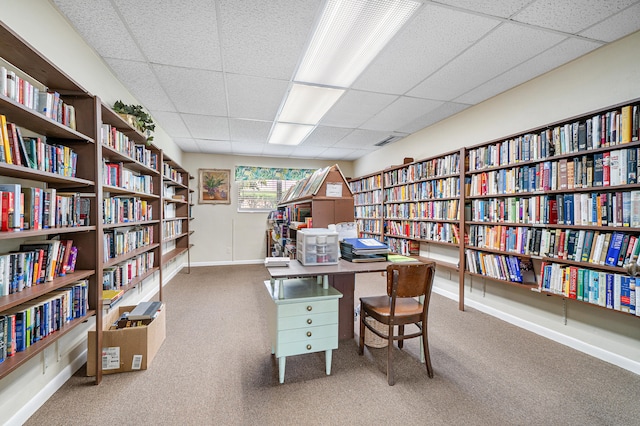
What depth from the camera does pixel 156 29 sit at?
2002 millimetres

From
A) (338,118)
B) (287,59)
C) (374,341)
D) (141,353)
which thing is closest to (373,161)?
(338,118)

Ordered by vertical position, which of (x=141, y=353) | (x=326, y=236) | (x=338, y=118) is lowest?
(x=141, y=353)


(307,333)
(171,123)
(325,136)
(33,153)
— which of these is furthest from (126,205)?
(325,136)

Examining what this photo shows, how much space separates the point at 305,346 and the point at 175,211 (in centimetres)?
398

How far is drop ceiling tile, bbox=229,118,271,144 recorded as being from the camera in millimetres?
4008

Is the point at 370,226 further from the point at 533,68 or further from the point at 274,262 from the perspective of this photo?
the point at 274,262

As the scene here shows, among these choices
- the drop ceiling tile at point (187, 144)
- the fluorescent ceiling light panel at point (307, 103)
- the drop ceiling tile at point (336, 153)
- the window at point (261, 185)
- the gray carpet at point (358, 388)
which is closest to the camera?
the gray carpet at point (358, 388)

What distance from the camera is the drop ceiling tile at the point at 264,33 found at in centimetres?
180

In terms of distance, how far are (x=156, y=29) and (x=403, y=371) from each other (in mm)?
3197

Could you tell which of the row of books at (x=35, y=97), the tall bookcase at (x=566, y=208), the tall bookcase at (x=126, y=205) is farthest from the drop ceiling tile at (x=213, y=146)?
the tall bookcase at (x=566, y=208)

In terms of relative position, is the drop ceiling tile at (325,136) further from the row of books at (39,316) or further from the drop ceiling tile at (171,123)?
the row of books at (39,316)

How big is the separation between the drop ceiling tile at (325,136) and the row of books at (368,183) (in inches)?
41.5

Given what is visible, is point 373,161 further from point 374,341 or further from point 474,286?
point 374,341

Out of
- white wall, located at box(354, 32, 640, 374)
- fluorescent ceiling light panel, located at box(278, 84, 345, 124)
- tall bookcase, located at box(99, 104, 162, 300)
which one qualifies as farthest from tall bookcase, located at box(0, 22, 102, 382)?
white wall, located at box(354, 32, 640, 374)
